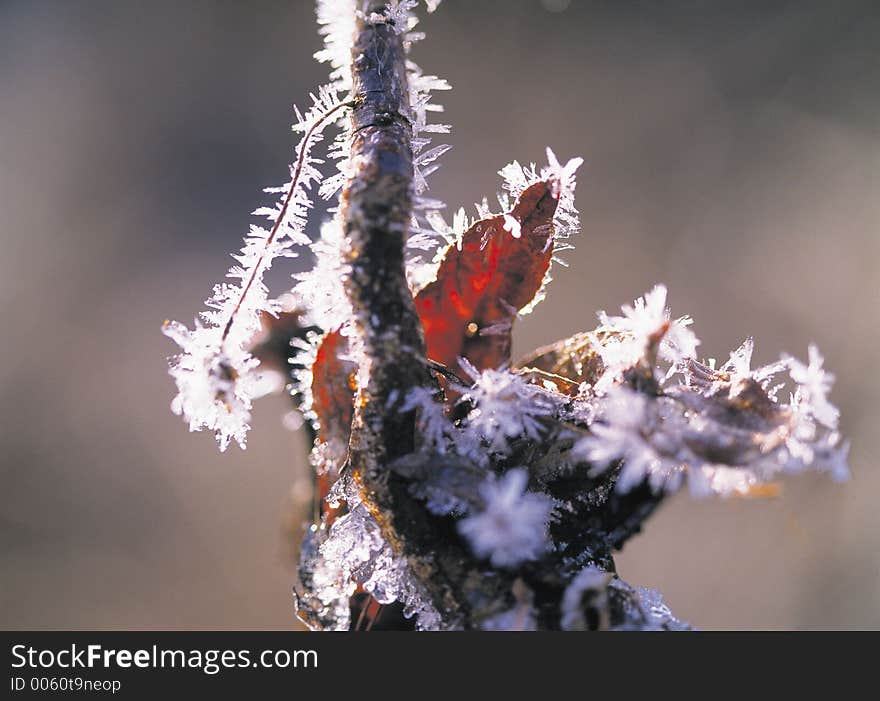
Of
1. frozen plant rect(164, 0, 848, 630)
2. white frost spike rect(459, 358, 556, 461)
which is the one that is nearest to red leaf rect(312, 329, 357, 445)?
frozen plant rect(164, 0, 848, 630)

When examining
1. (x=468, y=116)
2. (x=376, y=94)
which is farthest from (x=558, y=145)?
(x=376, y=94)

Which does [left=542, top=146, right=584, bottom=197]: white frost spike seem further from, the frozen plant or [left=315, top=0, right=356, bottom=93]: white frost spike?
[left=315, top=0, right=356, bottom=93]: white frost spike

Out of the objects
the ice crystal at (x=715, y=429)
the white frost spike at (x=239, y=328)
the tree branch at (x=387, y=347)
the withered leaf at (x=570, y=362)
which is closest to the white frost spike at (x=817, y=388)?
the ice crystal at (x=715, y=429)

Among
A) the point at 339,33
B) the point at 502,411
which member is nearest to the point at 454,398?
the point at 502,411

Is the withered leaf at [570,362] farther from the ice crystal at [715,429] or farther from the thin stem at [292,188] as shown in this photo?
the thin stem at [292,188]

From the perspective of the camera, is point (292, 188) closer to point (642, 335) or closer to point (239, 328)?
point (239, 328)

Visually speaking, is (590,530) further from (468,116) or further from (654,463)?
(468,116)
